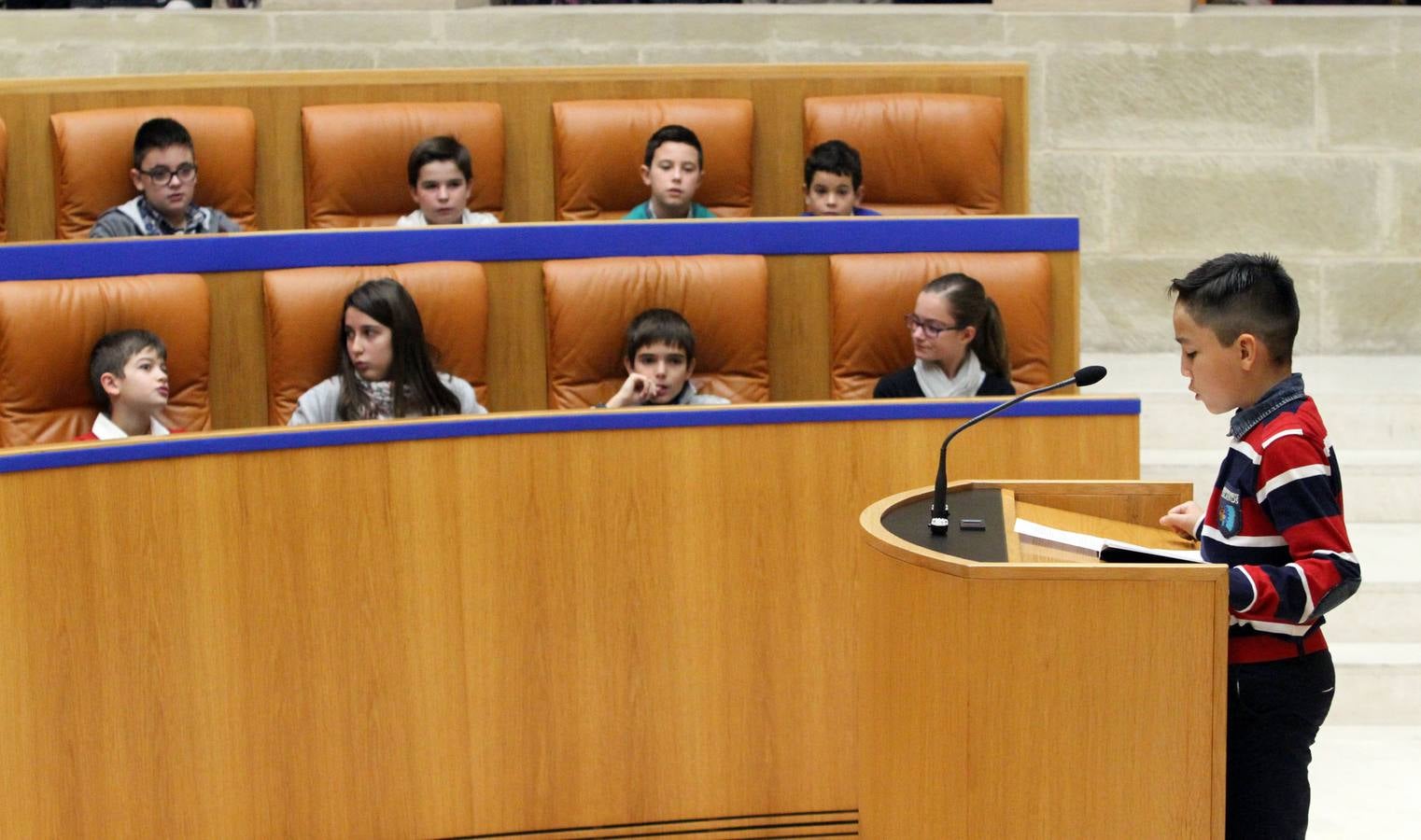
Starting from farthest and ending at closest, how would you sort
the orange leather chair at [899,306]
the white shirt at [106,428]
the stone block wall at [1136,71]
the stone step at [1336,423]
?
1. the stone block wall at [1136,71]
2. the stone step at [1336,423]
3. the orange leather chair at [899,306]
4. the white shirt at [106,428]

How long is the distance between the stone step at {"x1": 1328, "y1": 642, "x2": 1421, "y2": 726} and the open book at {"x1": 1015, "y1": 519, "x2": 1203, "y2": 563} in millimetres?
1029

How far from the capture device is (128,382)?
77.7 inches

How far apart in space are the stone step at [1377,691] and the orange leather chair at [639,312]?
0.91m

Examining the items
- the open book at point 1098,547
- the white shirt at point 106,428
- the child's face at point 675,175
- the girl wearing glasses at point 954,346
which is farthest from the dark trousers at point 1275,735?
the child's face at point 675,175

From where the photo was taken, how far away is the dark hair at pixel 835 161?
8.23 feet

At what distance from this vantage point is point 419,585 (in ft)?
6.14

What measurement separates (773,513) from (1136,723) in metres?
0.72

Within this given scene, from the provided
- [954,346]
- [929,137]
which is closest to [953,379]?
[954,346]

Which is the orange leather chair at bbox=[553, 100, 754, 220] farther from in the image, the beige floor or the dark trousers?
the dark trousers

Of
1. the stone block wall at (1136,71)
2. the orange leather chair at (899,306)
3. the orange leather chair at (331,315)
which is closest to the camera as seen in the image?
the orange leather chair at (331,315)

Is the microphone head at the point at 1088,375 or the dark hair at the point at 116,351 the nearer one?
the microphone head at the point at 1088,375

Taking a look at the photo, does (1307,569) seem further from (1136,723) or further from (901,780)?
(901,780)

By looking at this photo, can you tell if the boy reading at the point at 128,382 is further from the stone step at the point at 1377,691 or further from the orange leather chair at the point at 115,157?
the stone step at the point at 1377,691

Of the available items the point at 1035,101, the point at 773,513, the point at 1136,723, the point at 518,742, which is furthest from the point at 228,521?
the point at 1035,101
